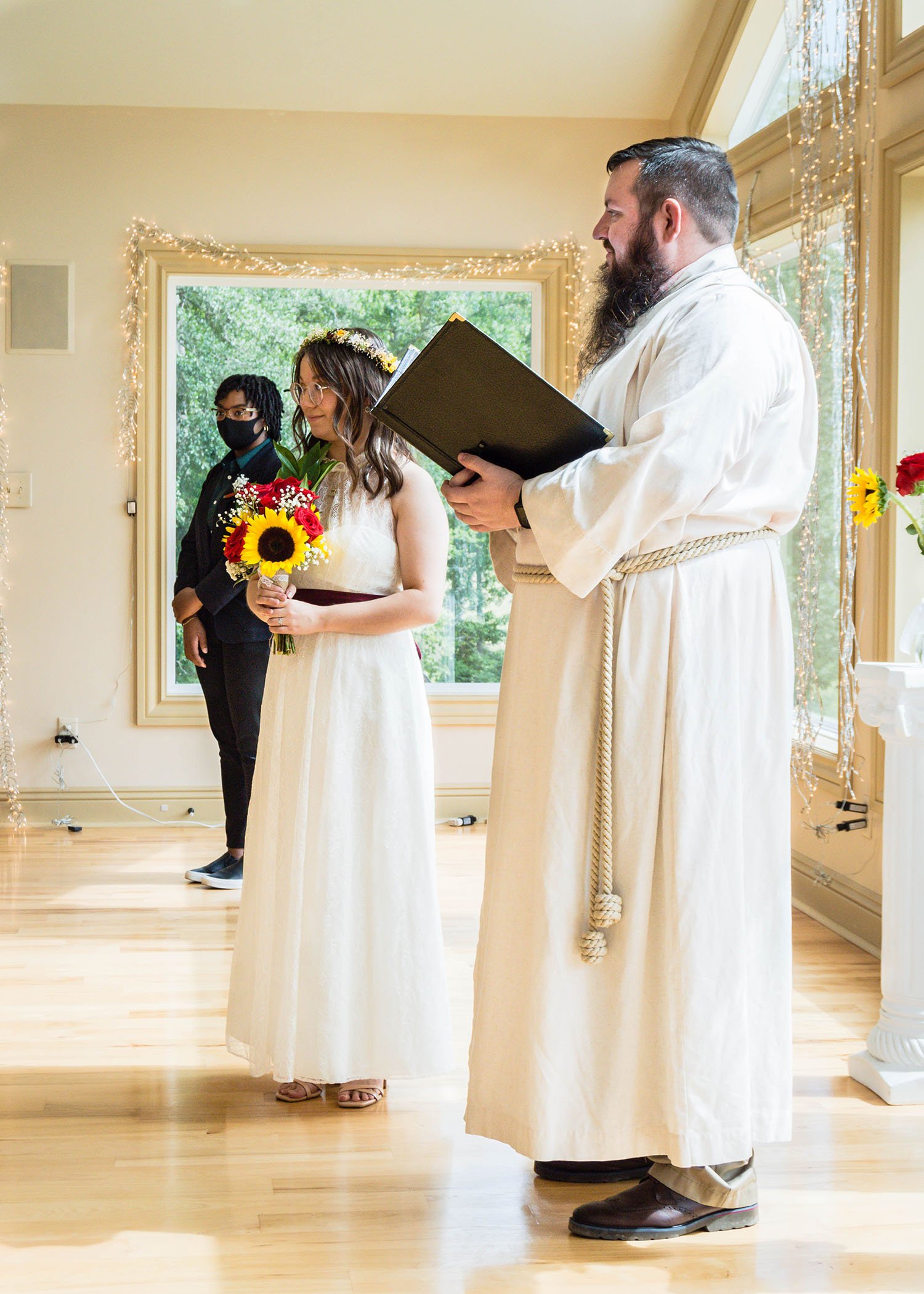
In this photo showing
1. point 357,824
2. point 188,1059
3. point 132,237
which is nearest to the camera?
point 357,824

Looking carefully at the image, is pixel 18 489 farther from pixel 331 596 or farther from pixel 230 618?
pixel 331 596

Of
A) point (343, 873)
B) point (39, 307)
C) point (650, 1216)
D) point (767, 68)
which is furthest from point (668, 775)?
point (39, 307)

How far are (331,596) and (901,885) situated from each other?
4.66 ft

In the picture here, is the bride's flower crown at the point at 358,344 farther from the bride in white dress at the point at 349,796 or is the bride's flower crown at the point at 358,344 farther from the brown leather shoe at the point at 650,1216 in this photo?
the brown leather shoe at the point at 650,1216

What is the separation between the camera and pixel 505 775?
84.7 inches

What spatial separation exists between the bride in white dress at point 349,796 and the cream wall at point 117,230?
3.35 m

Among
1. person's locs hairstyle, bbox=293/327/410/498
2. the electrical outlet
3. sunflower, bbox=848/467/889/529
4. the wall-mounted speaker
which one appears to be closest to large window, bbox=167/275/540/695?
the wall-mounted speaker

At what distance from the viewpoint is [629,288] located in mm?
2131

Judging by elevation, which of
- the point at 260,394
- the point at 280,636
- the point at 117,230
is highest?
the point at 117,230

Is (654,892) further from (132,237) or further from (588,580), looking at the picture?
(132,237)

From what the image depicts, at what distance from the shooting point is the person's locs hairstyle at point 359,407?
2682mm

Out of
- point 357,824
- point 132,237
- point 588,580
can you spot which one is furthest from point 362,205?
point 588,580

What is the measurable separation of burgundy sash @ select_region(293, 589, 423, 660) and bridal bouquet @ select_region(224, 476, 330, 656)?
0.24 ft

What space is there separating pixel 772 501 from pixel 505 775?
0.62 meters
